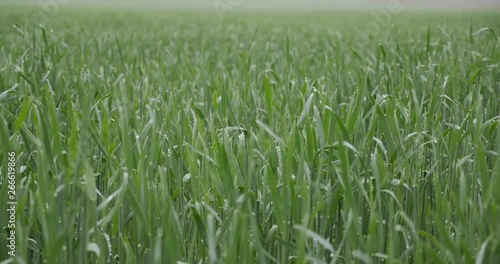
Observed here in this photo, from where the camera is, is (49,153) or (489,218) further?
(49,153)

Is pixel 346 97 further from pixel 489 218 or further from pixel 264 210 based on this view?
pixel 489 218

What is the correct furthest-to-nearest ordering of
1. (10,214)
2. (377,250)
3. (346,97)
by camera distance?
(346,97), (10,214), (377,250)

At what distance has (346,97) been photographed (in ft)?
7.41

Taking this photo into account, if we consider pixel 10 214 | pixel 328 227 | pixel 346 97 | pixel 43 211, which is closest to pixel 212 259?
pixel 43 211

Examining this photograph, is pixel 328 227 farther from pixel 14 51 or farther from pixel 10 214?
pixel 14 51

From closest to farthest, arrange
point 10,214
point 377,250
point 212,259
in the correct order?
1. point 212,259
2. point 377,250
3. point 10,214

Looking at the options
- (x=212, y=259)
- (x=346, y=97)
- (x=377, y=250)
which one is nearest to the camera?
(x=212, y=259)

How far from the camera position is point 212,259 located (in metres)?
0.94

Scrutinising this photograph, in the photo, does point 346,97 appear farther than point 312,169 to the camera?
Yes

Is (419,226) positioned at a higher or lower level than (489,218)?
lower

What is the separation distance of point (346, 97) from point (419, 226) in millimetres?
935

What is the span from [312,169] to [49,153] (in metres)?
0.48

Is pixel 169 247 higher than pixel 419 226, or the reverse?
pixel 169 247

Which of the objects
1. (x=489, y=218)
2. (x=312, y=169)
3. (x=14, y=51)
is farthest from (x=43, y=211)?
(x=14, y=51)
